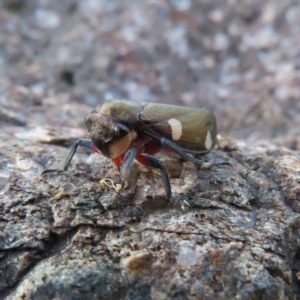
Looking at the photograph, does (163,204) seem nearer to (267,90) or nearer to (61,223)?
(61,223)

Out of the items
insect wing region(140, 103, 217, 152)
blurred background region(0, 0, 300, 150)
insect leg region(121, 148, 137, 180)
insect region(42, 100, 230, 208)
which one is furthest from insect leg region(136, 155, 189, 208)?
blurred background region(0, 0, 300, 150)

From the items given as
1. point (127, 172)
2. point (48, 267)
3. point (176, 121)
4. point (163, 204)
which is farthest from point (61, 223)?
point (176, 121)

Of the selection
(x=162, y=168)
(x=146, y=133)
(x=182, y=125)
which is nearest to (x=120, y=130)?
(x=146, y=133)

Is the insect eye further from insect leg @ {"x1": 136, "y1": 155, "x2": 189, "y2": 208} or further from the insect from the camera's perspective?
insect leg @ {"x1": 136, "y1": 155, "x2": 189, "y2": 208}

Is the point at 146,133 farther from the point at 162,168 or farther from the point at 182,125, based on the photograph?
the point at 162,168

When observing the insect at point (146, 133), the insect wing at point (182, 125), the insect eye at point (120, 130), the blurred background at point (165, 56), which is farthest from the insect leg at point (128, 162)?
the blurred background at point (165, 56)

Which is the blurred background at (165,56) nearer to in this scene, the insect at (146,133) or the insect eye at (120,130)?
the insect at (146,133)

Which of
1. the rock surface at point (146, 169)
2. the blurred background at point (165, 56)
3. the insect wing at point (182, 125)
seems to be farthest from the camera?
the blurred background at point (165, 56)
